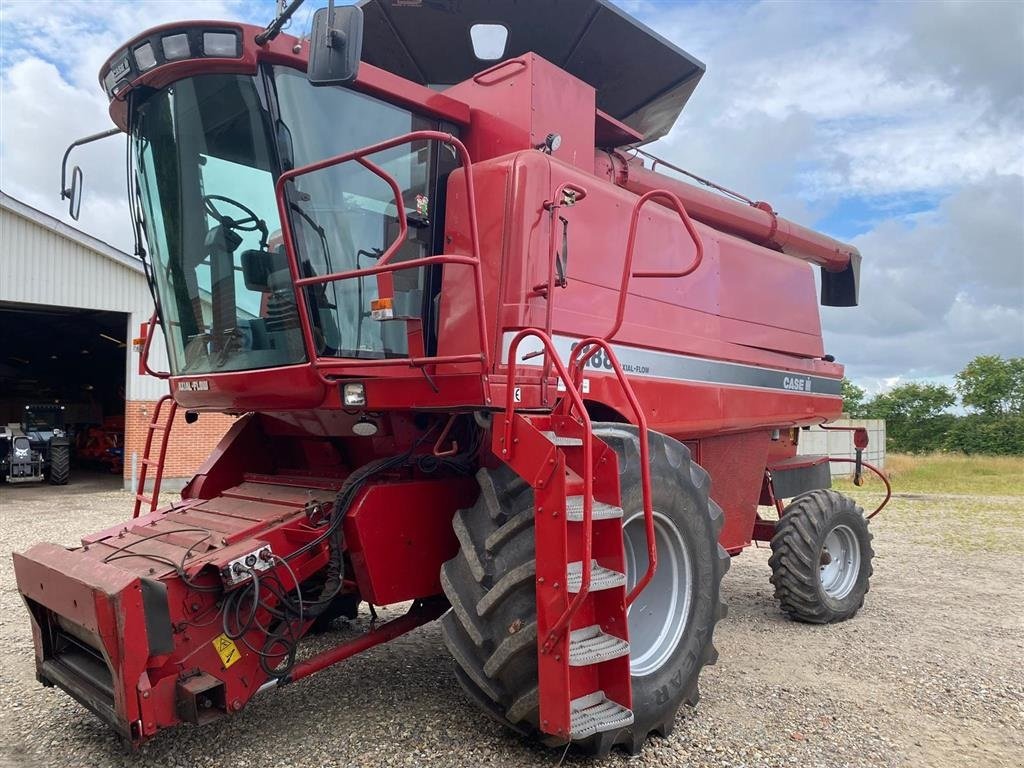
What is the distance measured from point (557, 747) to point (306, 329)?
211cm

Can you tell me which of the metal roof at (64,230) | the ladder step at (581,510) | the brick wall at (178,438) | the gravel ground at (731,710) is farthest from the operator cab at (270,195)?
the brick wall at (178,438)

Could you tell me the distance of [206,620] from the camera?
3213mm

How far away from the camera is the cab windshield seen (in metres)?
3.59

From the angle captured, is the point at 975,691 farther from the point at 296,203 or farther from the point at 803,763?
the point at 296,203

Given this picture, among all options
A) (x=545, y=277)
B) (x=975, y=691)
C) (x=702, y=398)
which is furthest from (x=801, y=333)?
(x=545, y=277)

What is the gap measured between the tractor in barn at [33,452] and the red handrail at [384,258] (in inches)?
666

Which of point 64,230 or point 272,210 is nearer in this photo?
point 272,210

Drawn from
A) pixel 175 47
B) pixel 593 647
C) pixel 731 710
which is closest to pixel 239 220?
pixel 175 47

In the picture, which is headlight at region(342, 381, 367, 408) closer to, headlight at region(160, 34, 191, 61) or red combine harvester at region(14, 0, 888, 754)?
red combine harvester at region(14, 0, 888, 754)

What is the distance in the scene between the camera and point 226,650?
3.25m

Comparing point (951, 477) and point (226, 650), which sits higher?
point (226, 650)

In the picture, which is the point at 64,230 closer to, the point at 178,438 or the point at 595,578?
the point at 178,438

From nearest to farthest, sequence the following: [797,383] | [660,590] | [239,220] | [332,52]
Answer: [332,52] → [239,220] → [660,590] → [797,383]

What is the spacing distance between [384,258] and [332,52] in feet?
2.65
